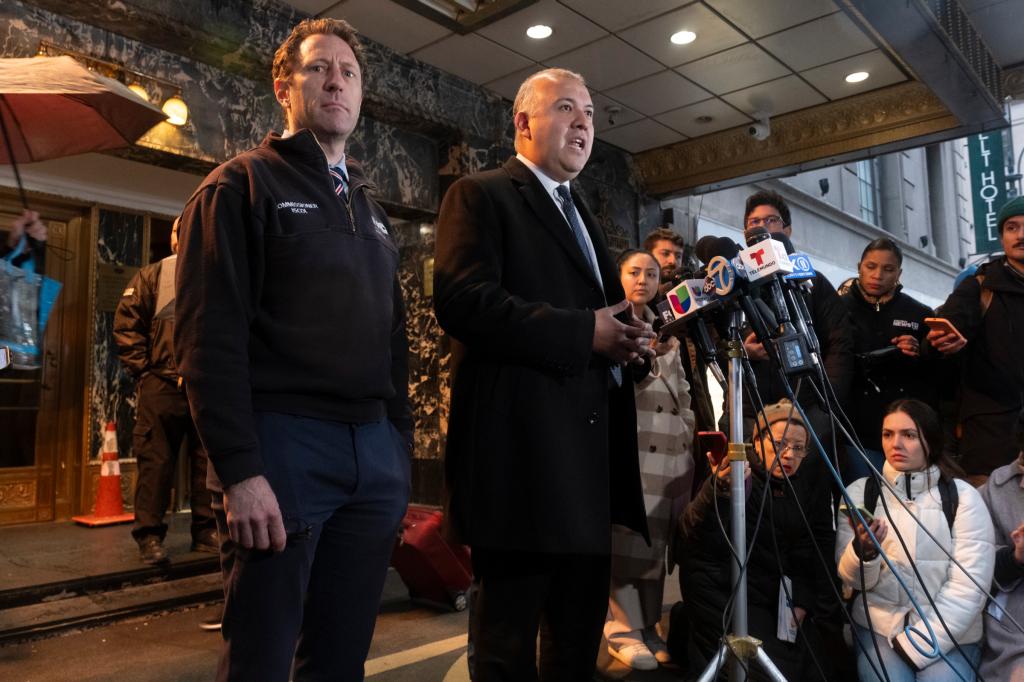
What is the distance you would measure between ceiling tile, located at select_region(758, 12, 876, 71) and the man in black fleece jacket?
4.56 m

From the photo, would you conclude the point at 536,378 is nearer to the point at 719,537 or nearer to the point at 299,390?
the point at 299,390

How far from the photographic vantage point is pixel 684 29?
205 inches

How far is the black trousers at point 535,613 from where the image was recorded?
1.54 m

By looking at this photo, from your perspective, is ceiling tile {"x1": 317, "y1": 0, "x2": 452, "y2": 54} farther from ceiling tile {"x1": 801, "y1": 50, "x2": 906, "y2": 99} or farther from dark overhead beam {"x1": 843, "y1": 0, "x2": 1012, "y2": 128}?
ceiling tile {"x1": 801, "y1": 50, "x2": 906, "y2": 99}

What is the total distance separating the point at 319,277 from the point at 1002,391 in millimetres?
2864

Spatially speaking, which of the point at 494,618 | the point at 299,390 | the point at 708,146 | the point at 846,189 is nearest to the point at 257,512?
the point at 299,390

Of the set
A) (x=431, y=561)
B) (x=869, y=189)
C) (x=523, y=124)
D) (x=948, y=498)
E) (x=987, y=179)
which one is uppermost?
(x=869, y=189)

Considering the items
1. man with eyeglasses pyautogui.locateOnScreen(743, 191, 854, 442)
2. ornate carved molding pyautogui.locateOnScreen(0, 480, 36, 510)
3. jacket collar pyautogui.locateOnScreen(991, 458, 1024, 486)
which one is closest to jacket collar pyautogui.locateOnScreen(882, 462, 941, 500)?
jacket collar pyautogui.locateOnScreen(991, 458, 1024, 486)

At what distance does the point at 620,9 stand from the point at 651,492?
3.22 m

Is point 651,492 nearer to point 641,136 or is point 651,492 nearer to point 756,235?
point 756,235

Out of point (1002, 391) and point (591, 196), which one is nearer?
point (1002, 391)

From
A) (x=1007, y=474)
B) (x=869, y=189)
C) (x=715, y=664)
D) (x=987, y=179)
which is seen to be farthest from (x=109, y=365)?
(x=869, y=189)

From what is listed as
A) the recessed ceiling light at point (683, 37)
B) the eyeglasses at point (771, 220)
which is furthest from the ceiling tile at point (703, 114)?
the eyeglasses at point (771, 220)

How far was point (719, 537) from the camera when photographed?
2697 millimetres
